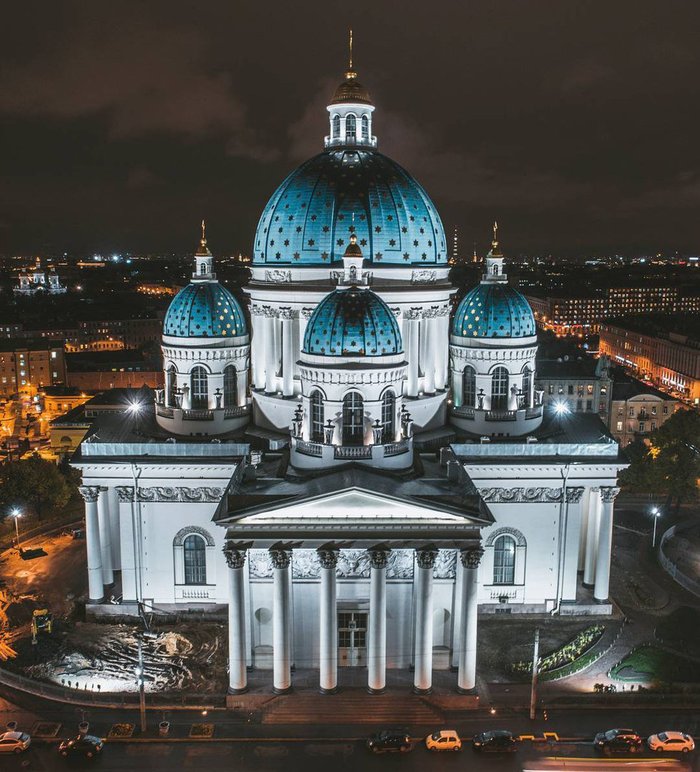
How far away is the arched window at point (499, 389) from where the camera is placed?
5594 centimetres

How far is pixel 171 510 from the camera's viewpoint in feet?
167

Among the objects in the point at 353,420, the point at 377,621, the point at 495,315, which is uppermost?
the point at 495,315

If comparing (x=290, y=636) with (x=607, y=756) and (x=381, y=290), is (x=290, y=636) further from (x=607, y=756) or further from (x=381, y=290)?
(x=381, y=290)

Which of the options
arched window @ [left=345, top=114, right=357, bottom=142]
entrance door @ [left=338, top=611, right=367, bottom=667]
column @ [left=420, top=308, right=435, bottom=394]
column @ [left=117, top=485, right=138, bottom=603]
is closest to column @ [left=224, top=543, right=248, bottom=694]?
entrance door @ [left=338, top=611, right=367, bottom=667]

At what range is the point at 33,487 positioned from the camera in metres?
66.9

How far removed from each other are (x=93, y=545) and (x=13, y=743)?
1496cm

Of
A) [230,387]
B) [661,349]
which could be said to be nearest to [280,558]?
[230,387]

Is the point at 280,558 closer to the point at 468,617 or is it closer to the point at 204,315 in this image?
the point at 468,617

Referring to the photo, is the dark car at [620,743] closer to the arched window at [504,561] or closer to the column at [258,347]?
the arched window at [504,561]

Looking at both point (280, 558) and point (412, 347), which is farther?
point (412, 347)

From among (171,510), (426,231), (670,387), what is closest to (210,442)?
(171,510)

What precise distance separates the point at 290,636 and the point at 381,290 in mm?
24638

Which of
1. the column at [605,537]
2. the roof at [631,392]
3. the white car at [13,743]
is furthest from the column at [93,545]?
the roof at [631,392]

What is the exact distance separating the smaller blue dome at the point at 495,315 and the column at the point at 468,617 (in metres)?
19.8
